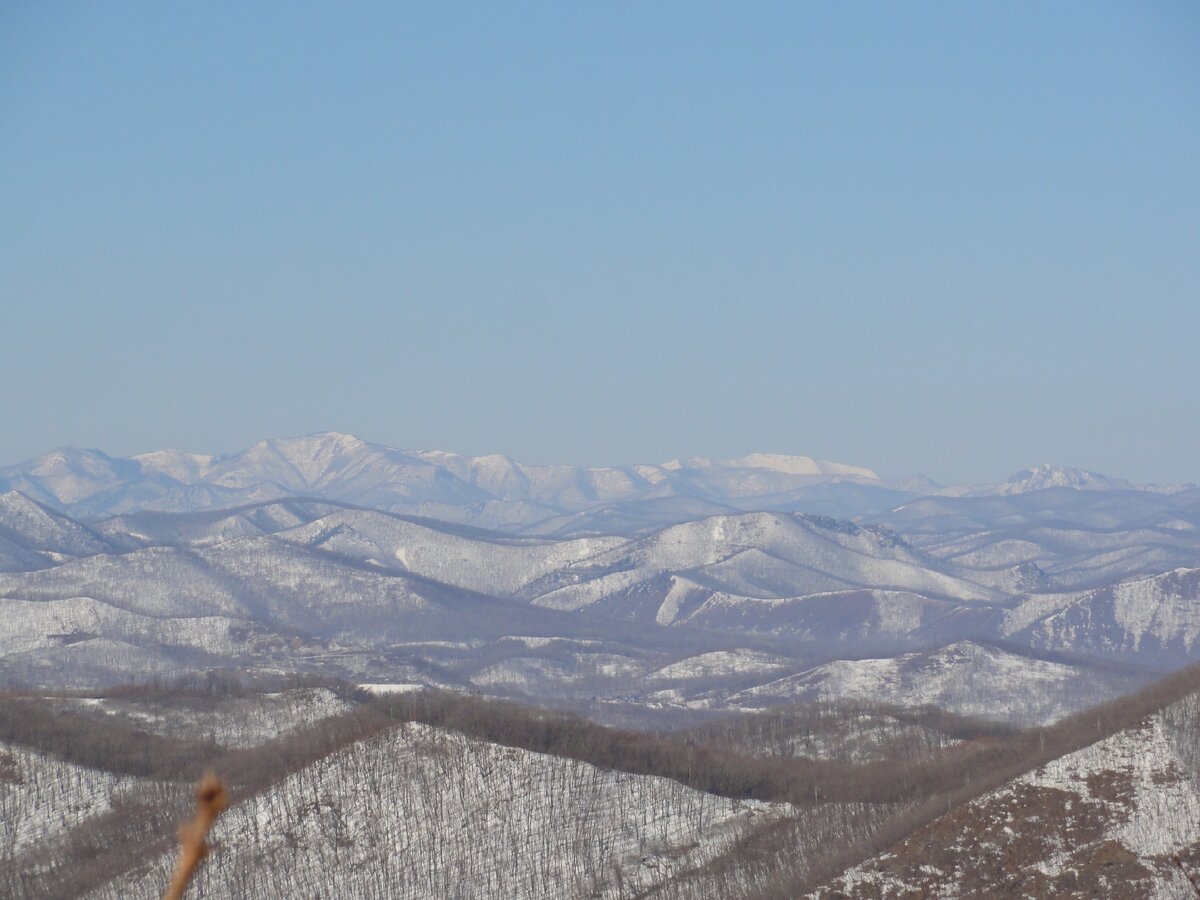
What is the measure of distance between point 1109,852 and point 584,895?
28564 mm

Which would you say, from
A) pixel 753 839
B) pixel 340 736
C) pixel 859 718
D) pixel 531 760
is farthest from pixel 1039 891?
pixel 859 718

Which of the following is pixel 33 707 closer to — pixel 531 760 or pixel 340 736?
pixel 340 736

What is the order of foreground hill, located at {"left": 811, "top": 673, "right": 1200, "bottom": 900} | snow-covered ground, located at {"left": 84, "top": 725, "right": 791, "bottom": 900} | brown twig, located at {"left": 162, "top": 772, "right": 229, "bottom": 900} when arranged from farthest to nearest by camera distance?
snow-covered ground, located at {"left": 84, "top": 725, "right": 791, "bottom": 900}
foreground hill, located at {"left": 811, "top": 673, "right": 1200, "bottom": 900}
brown twig, located at {"left": 162, "top": 772, "right": 229, "bottom": 900}

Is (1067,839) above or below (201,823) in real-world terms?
below

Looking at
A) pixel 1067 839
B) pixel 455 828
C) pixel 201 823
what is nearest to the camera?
pixel 201 823

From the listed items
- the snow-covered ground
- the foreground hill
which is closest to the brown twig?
the foreground hill

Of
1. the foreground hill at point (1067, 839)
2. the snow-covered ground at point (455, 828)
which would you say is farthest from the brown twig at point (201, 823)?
the snow-covered ground at point (455, 828)

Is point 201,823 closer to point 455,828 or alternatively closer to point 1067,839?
point 1067,839

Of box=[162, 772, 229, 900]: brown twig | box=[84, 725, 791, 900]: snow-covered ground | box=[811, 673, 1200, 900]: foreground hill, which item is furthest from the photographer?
box=[84, 725, 791, 900]: snow-covered ground

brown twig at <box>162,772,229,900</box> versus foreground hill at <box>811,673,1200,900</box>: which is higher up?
brown twig at <box>162,772,229,900</box>

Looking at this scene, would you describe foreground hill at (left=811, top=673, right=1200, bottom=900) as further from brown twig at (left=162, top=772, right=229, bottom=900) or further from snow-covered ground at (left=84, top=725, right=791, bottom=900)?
brown twig at (left=162, top=772, right=229, bottom=900)

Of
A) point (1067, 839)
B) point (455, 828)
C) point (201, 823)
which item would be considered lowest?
point (1067, 839)

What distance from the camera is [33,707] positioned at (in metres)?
120

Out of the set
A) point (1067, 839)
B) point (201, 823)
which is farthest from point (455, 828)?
point (201, 823)
